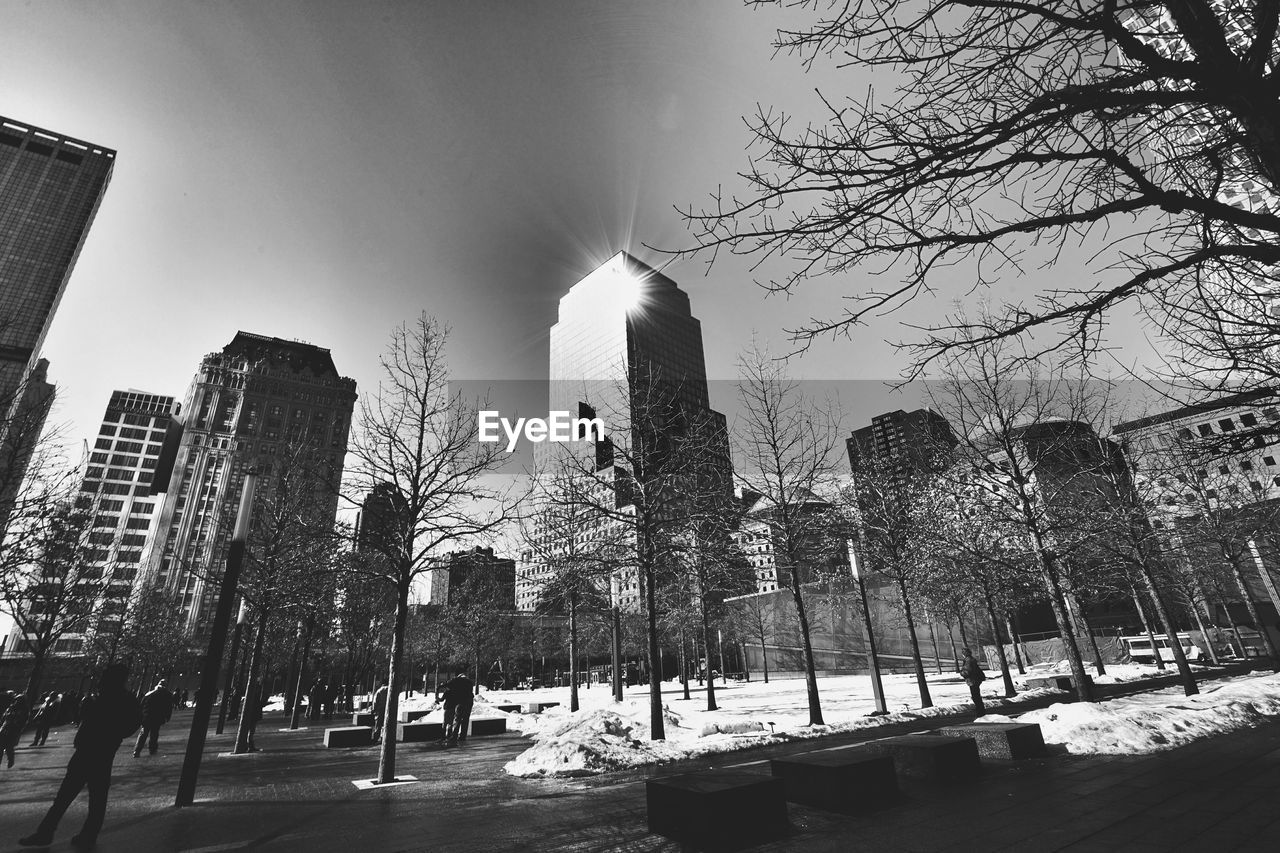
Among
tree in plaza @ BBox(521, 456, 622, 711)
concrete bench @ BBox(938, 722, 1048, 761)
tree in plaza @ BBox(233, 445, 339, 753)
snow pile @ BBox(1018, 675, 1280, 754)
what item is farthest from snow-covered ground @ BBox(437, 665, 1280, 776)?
tree in plaza @ BBox(233, 445, 339, 753)

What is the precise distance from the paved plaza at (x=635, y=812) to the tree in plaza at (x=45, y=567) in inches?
507

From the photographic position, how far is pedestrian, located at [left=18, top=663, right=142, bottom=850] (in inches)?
232

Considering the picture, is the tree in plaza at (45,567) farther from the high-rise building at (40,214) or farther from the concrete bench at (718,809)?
the high-rise building at (40,214)

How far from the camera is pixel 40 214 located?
112 metres

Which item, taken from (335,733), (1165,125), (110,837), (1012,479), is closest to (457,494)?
(110,837)

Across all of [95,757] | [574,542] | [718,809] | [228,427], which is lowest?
[718,809]

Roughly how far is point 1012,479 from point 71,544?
36253 mm

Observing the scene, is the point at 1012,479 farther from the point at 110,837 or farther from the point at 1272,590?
the point at 1272,590

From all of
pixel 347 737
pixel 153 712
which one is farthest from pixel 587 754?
pixel 153 712

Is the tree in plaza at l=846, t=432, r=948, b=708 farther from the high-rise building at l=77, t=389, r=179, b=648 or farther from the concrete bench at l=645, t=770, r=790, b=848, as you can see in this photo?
the high-rise building at l=77, t=389, r=179, b=648

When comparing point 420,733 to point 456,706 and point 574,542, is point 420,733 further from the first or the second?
point 574,542

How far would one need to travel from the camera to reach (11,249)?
105500 millimetres

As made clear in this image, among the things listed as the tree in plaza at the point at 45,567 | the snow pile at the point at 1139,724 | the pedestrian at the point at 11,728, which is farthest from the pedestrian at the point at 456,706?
the tree in plaza at the point at 45,567

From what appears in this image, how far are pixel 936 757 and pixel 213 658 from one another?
Answer: 11040mm
